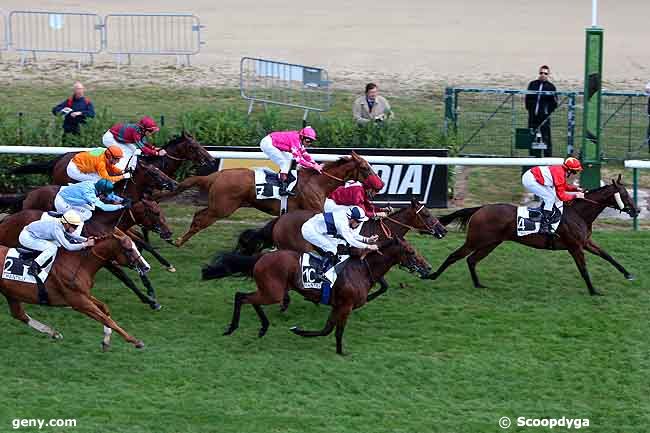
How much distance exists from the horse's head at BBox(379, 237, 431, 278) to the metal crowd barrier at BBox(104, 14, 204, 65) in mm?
11056

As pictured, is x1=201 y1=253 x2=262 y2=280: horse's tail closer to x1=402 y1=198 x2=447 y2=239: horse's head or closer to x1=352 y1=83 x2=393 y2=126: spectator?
x1=402 y1=198 x2=447 y2=239: horse's head

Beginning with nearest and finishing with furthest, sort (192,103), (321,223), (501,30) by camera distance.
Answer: (321,223)
(192,103)
(501,30)

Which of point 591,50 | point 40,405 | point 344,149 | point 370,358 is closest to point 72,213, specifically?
point 40,405

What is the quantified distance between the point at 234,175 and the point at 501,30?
12.5m

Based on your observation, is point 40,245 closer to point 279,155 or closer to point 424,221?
point 279,155

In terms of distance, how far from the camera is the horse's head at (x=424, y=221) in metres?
11.1

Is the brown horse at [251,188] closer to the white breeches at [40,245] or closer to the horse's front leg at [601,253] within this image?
the horse's front leg at [601,253]

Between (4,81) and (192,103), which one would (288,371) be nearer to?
(192,103)

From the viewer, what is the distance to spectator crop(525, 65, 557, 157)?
53.4 ft

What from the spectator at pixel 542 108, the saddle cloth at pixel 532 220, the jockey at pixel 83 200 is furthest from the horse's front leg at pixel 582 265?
the spectator at pixel 542 108

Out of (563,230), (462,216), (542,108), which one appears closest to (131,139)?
(462,216)

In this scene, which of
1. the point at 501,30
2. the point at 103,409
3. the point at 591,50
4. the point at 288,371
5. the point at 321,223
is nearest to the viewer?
the point at 103,409

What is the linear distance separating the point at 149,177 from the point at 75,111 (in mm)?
3853

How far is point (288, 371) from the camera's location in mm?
9906
